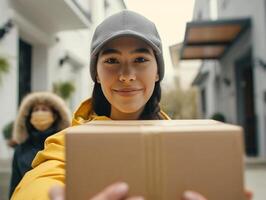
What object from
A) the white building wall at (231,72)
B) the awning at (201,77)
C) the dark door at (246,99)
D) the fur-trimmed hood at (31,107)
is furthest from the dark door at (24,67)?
the awning at (201,77)

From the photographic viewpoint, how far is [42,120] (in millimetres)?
3012

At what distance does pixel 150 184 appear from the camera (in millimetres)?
704

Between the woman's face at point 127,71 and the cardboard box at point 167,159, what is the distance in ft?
1.02

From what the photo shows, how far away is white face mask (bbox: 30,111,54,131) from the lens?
2996 millimetres

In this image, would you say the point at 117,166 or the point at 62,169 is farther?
the point at 62,169

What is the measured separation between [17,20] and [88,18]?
274 cm

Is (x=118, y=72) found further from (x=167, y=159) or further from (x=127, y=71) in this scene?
(x=167, y=159)

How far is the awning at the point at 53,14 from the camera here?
793 cm

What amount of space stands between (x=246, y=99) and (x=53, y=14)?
5223 mm

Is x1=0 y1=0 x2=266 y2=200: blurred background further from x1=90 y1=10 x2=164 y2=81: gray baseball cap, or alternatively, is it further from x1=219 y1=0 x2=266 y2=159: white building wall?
x1=90 y1=10 x2=164 y2=81: gray baseball cap

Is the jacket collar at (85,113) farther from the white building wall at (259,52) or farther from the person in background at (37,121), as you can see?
the white building wall at (259,52)

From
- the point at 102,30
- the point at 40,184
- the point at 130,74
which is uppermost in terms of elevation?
the point at 102,30

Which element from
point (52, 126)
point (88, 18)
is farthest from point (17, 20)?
point (52, 126)

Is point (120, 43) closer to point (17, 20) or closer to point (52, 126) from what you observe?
point (52, 126)
